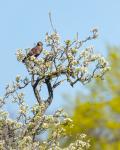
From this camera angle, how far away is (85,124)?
3916 centimetres

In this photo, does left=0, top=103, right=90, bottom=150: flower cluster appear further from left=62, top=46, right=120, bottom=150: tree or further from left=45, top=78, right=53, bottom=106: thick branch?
left=62, top=46, right=120, bottom=150: tree

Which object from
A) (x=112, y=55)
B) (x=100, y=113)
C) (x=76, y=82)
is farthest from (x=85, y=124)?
(x=76, y=82)

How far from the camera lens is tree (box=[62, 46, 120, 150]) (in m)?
37.9

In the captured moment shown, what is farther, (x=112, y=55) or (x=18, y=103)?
(x=112, y=55)

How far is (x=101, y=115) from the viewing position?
39.2 meters

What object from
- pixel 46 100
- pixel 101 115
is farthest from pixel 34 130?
pixel 101 115

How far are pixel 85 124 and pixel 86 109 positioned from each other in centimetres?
112

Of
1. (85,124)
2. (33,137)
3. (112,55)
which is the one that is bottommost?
(33,137)

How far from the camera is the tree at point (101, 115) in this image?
124 ft

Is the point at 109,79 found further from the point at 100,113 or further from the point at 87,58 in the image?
the point at 87,58

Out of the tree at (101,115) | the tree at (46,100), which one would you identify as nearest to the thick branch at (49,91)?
the tree at (46,100)

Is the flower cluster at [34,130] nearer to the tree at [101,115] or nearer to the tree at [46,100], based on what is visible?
the tree at [46,100]

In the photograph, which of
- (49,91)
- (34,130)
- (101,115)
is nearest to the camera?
(34,130)

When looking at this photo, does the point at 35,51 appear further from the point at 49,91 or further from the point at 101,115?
the point at 101,115
